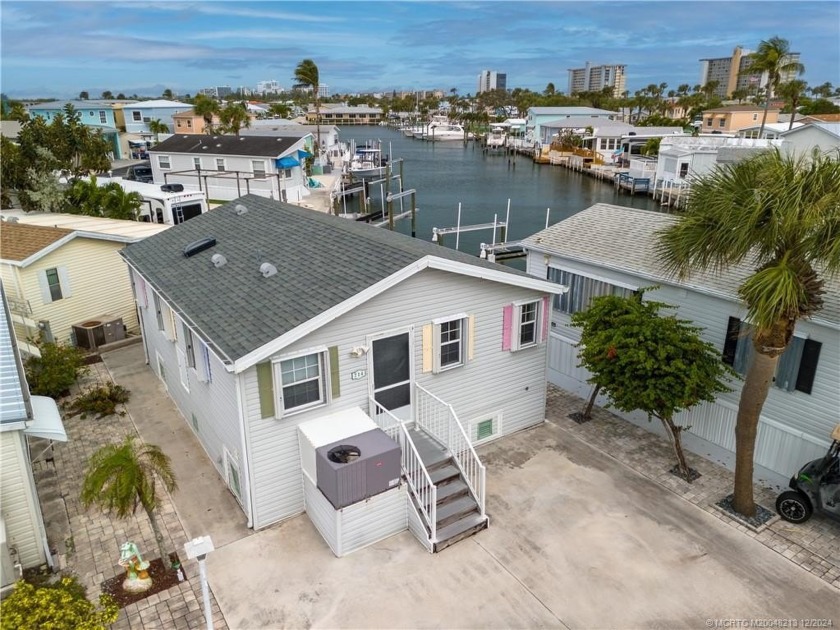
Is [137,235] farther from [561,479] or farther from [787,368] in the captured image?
[787,368]

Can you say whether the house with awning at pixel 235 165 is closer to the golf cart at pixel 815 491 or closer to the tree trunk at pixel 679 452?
the tree trunk at pixel 679 452

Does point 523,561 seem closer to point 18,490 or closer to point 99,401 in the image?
point 18,490

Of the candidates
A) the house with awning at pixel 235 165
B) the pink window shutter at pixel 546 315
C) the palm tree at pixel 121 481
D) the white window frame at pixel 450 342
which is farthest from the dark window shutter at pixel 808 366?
the house with awning at pixel 235 165

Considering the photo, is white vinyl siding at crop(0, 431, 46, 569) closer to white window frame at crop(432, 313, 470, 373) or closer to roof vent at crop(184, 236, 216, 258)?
roof vent at crop(184, 236, 216, 258)

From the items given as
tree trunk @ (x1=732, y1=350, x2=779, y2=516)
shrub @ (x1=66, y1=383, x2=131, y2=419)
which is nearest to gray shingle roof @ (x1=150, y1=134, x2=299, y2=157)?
shrub @ (x1=66, y1=383, x2=131, y2=419)

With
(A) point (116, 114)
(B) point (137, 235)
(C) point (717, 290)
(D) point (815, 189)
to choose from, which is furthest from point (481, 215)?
(A) point (116, 114)

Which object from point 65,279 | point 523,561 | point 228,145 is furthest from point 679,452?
point 228,145
